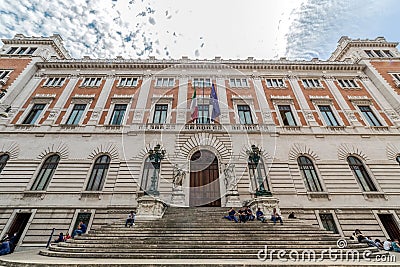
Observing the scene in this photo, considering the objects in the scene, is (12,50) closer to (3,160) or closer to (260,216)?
(3,160)

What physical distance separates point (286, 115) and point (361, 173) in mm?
7428

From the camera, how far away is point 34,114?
18328 mm

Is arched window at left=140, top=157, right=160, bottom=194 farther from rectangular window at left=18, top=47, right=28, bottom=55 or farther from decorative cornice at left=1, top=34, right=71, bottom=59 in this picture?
rectangular window at left=18, top=47, right=28, bottom=55

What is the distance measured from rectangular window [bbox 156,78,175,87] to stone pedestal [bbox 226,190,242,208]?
1266 cm

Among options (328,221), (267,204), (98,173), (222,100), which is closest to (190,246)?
(267,204)

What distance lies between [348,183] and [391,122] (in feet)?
27.3

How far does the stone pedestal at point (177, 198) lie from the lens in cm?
1384

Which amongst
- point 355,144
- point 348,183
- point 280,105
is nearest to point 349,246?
point 348,183

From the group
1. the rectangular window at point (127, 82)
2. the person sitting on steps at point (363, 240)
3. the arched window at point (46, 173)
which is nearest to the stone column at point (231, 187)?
the person sitting on steps at point (363, 240)

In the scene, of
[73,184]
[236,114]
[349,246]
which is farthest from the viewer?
[236,114]

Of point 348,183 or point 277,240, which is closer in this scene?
point 277,240

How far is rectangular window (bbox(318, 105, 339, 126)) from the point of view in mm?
18312

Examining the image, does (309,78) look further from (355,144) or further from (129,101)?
(129,101)

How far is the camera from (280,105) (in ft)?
63.8
